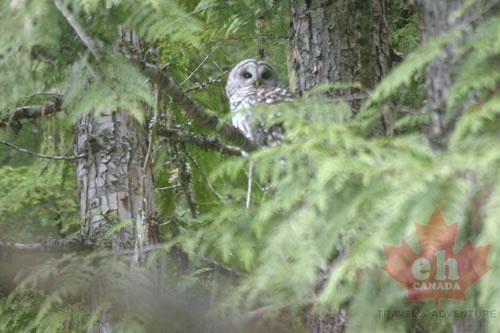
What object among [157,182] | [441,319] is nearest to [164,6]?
[441,319]

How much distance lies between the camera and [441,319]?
1940 millimetres

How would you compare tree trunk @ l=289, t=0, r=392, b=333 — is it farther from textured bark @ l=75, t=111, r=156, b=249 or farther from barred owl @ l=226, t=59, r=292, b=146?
textured bark @ l=75, t=111, r=156, b=249

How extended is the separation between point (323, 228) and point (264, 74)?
11.2 ft

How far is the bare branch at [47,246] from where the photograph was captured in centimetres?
279

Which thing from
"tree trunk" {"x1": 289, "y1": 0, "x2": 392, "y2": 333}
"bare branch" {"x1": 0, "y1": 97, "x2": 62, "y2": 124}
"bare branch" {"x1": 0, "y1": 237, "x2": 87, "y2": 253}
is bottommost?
"bare branch" {"x1": 0, "y1": 237, "x2": 87, "y2": 253}

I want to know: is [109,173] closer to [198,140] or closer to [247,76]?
[198,140]

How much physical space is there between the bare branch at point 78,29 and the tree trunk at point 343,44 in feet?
5.45

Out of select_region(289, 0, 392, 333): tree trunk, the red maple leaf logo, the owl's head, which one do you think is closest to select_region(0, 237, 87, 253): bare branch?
select_region(289, 0, 392, 333): tree trunk

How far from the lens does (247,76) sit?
496cm

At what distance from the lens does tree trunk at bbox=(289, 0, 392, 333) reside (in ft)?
11.2

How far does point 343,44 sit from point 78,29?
191 centimetres

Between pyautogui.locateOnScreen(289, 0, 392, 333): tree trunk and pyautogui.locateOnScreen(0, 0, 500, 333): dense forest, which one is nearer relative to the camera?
pyautogui.locateOnScreen(0, 0, 500, 333): dense forest

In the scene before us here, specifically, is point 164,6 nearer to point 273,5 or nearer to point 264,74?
point 273,5

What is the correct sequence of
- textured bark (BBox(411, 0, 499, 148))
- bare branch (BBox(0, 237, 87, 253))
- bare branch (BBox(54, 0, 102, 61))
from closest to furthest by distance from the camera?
bare branch (BBox(54, 0, 102, 61)) → textured bark (BBox(411, 0, 499, 148)) → bare branch (BBox(0, 237, 87, 253))
